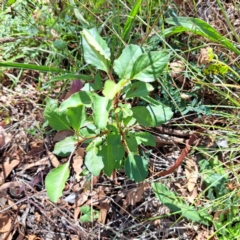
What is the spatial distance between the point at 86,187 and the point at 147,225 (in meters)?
0.30

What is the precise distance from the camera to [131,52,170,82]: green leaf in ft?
3.87

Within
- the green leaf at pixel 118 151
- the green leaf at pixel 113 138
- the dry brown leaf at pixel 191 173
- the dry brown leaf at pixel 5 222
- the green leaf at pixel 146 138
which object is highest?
the green leaf at pixel 113 138

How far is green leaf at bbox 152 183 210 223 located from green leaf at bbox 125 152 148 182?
0.70 feet

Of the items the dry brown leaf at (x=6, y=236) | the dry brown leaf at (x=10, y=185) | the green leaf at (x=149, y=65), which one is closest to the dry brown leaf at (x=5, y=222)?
the dry brown leaf at (x=6, y=236)

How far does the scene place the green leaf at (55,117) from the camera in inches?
51.4

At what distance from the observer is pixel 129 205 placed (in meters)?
1.58

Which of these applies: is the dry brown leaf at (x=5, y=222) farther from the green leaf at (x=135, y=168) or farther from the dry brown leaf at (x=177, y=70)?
the dry brown leaf at (x=177, y=70)

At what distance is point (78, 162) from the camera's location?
1.66 meters

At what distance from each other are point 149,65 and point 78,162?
656mm

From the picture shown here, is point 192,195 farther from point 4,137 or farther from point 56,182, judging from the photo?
point 4,137

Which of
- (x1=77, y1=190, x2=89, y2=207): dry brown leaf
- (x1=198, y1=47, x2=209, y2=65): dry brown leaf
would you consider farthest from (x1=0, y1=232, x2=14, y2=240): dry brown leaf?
(x1=198, y1=47, x2=209, y2=65): dry brown leaf

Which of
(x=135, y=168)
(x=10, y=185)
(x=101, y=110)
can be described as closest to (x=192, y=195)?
(x=135, y=168)

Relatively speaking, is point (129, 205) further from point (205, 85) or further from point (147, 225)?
point (205, 85)

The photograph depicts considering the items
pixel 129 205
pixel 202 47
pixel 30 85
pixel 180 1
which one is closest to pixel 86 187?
pixel 129 205
